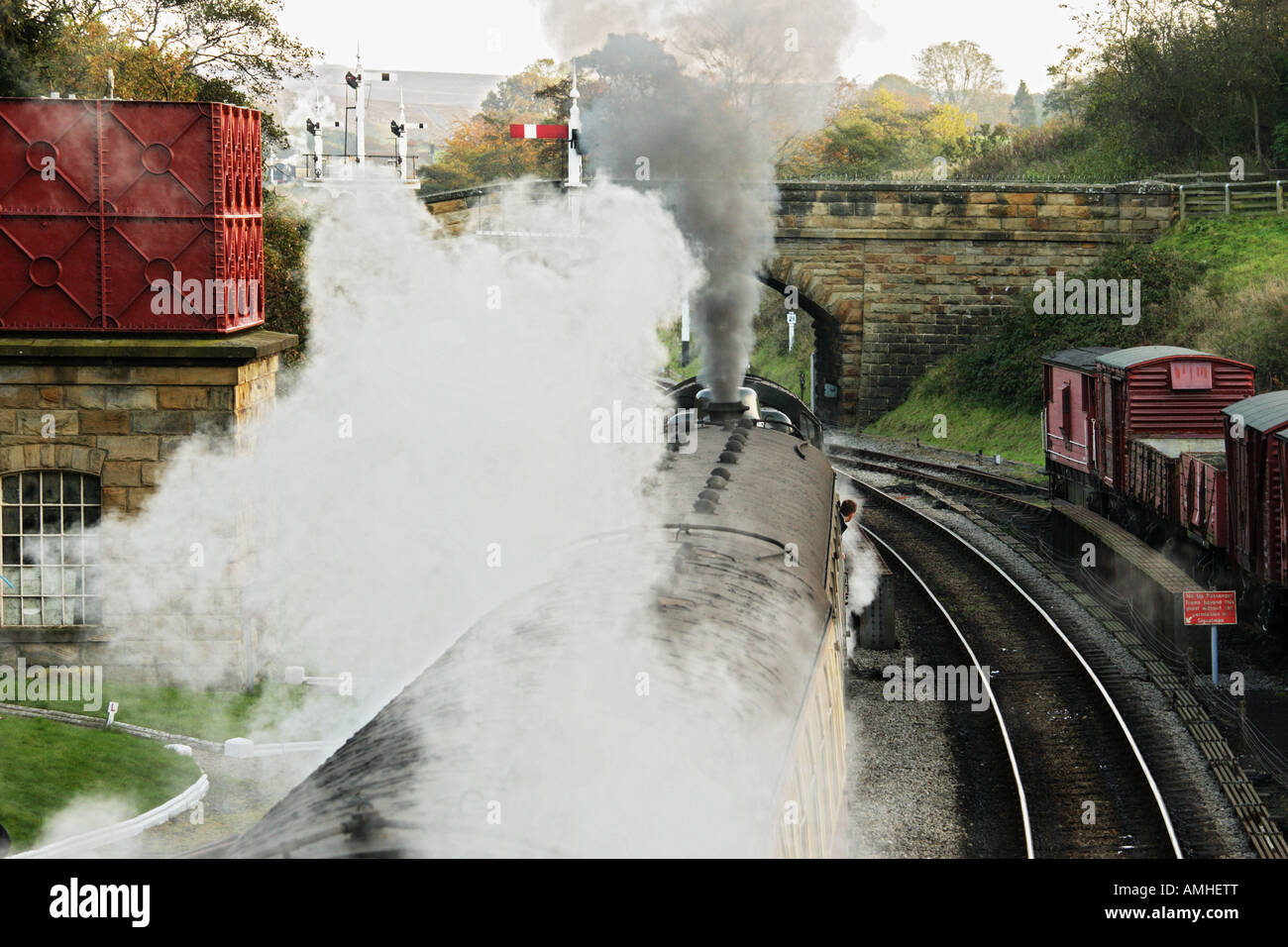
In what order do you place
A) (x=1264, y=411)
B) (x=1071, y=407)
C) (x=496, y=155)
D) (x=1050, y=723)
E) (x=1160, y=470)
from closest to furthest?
1. (x=1050, y=723)
2. (x=1264, y=411)
3. (x=1160, y=470)
4. (x=1071, y=407)
5. (x=496, y=155)

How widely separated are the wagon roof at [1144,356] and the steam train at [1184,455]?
4 centimetres

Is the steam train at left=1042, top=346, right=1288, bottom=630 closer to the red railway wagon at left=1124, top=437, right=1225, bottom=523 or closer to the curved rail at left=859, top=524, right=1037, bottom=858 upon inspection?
the red railway wagon at left=1124, top=437, right=1225, bottom=523

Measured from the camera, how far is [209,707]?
14.2 meters

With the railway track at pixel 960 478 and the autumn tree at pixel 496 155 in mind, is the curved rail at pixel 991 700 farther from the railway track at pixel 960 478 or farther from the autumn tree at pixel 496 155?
the autumn tree at pixel 496 155

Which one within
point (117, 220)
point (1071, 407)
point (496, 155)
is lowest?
point (1071, 407)

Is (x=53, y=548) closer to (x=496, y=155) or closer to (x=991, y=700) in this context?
(x=991, y=700)

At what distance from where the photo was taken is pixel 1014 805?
42.1 feet

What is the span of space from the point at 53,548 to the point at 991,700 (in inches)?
420

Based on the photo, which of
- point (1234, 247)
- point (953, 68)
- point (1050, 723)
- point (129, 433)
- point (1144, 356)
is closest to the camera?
point (129, 433)

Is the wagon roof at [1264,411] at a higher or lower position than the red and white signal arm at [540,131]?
lower

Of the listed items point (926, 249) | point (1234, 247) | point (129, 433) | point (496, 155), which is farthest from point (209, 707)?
point (496, 155)

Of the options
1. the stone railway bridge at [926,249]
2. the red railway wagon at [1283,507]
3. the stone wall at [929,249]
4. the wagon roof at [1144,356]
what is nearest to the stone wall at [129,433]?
the red railway wagon at [1283,507]

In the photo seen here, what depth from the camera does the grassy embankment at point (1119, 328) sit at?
3359 cm
